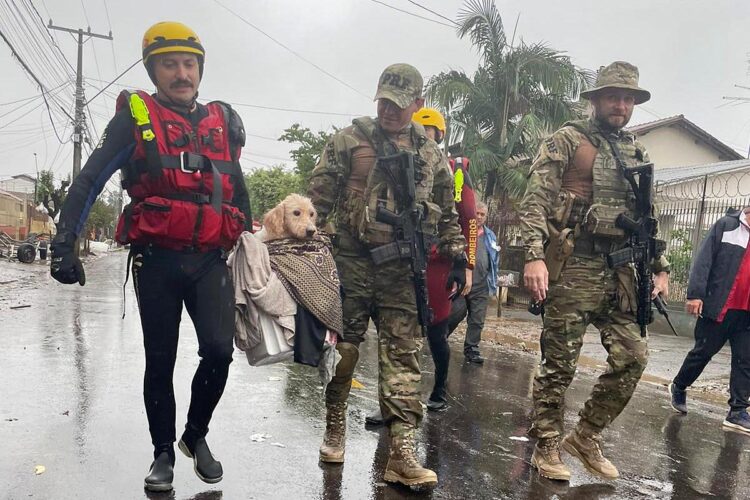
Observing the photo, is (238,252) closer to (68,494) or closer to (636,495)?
(68,494)

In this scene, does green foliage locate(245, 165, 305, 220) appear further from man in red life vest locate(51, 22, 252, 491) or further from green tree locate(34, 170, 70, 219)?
man in red life vest locate(51, 22, 252, 491)

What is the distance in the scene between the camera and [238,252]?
3.33 m

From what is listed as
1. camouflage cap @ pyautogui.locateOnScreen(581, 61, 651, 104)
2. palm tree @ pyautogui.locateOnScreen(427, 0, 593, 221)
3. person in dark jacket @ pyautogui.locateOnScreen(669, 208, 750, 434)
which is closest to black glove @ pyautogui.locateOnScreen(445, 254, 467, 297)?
camouflage cap @ pyautogui.locateOnScreen(581, 61, 651, 104)

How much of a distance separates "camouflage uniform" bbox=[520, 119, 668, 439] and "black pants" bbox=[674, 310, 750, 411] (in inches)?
84.1

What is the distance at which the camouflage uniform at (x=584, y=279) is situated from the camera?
3.76 m

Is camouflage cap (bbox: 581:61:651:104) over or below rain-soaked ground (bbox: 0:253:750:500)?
over

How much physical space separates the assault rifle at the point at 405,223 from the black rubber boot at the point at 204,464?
132 cm

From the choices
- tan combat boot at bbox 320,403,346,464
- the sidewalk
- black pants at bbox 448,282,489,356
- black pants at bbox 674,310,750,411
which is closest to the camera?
tan combat boot at bbox 320,403,346,464

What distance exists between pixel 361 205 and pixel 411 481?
153cm

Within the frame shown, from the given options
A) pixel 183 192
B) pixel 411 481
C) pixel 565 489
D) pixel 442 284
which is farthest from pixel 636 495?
pixel 183 192

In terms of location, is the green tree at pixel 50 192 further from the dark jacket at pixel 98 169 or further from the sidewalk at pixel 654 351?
the dark jacket at pixel 98 169

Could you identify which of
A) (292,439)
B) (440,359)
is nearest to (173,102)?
(292,439)

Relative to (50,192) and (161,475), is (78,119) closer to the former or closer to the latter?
(50,192)

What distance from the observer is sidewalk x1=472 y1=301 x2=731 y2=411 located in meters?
7.17
